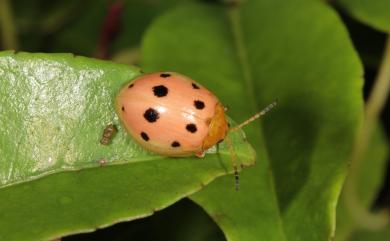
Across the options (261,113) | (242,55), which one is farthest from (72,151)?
(242,55)

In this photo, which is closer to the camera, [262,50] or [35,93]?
[35,93]

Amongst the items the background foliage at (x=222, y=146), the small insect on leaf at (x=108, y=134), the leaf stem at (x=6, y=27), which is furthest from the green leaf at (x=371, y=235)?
the leaf stem at (x=6, y=27)

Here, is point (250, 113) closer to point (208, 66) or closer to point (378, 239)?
point (208, 66)

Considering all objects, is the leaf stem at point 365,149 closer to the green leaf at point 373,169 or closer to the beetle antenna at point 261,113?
the green leaf at point 373,169

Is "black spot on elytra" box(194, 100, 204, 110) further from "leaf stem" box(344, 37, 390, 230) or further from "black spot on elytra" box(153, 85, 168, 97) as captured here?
"leaf stem" box(344, 37, 390, 230)

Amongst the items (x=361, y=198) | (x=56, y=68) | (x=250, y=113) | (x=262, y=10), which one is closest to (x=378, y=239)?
(x=361, y=198)

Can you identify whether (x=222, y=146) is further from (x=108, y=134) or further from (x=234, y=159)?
(x=108, y=134)
